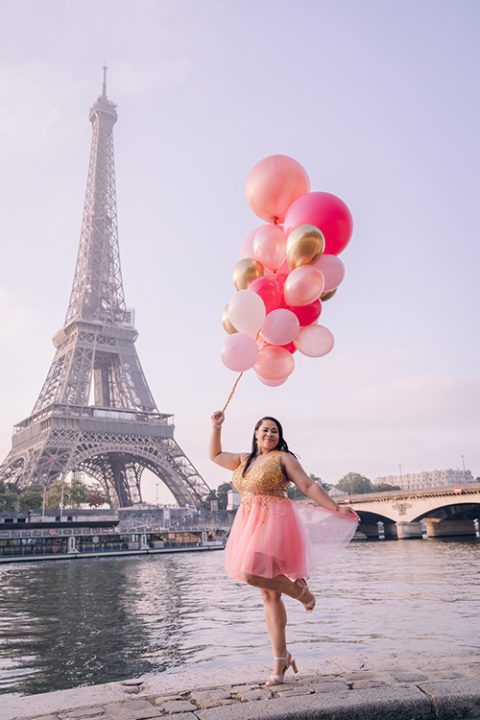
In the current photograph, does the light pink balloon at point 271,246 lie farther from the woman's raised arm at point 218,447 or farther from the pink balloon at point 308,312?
the woman's raised arm at point 218,447

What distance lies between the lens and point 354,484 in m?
125

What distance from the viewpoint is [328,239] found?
18.9 ft

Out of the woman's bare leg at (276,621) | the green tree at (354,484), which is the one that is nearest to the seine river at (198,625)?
the woman's bare leg at (276,621)

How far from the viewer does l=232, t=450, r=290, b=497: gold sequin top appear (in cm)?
467

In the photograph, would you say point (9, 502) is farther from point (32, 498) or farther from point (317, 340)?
point (317, 340)

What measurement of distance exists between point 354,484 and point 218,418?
124614 millimetres

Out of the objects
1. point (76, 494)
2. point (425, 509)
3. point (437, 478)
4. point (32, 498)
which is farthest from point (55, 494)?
point (437, 478)

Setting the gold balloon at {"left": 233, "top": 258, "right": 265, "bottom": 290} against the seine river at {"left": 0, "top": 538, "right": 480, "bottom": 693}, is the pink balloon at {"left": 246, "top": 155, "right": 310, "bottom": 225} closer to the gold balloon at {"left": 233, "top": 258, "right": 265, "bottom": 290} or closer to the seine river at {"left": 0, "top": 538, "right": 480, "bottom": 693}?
the gold balloon at {"left": 233, "top": 258, "right": 265, "bottom": 290}

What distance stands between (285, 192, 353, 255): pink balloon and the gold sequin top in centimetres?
211

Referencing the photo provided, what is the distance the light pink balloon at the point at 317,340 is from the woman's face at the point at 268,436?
1.18 meters

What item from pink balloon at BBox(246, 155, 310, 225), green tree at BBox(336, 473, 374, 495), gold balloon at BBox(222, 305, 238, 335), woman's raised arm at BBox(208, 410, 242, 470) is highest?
green tree at BBox(336, 473, 374, 495)

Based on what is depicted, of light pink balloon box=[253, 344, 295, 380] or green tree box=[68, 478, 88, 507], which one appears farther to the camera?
green tree box=[68, 478, 88, 507]

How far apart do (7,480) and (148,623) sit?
176ft

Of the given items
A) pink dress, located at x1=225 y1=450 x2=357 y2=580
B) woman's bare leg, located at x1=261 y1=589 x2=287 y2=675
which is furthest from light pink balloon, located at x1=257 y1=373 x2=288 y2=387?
woman's bare leg, located at x1=261 y1=589 x2=287 y2=675
